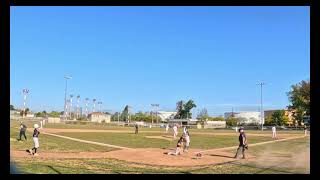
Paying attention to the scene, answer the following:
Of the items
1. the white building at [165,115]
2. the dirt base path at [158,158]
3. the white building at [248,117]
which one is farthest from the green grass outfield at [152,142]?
the white building at [165,115]

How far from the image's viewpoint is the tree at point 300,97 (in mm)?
95412

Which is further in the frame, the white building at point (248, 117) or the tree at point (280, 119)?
the white building at point (248, 117)

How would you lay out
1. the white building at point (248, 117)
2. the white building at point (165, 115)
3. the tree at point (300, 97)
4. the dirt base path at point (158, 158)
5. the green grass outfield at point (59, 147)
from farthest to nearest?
the white building at point (165, 115)
the white building at point (248, 117)
the tree at point (300, 97)
the green grass outfield at point (59, 147)
the dirt base path at point (158, 158)

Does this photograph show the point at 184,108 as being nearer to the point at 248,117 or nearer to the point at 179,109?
the point at 179,109

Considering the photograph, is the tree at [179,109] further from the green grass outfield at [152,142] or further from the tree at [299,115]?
the green grass outfield at [152,142]

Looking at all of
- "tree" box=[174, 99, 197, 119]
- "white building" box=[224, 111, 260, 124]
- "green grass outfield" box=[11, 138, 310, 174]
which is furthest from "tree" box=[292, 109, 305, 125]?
"green grass outfield" box=[11, 138, 310, 174]

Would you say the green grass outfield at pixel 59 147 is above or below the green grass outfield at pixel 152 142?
above

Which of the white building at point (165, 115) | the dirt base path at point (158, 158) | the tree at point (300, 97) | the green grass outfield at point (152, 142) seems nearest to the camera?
the dirt base path at point (158, 158)

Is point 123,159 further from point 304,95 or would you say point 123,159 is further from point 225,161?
point 304,95

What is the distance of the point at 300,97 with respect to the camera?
98.7 m

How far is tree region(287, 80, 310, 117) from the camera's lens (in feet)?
313

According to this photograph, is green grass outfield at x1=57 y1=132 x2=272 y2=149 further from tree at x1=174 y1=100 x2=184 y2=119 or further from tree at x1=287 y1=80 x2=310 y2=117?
tree at x1=174 y1=100 x2=184 y2=119
